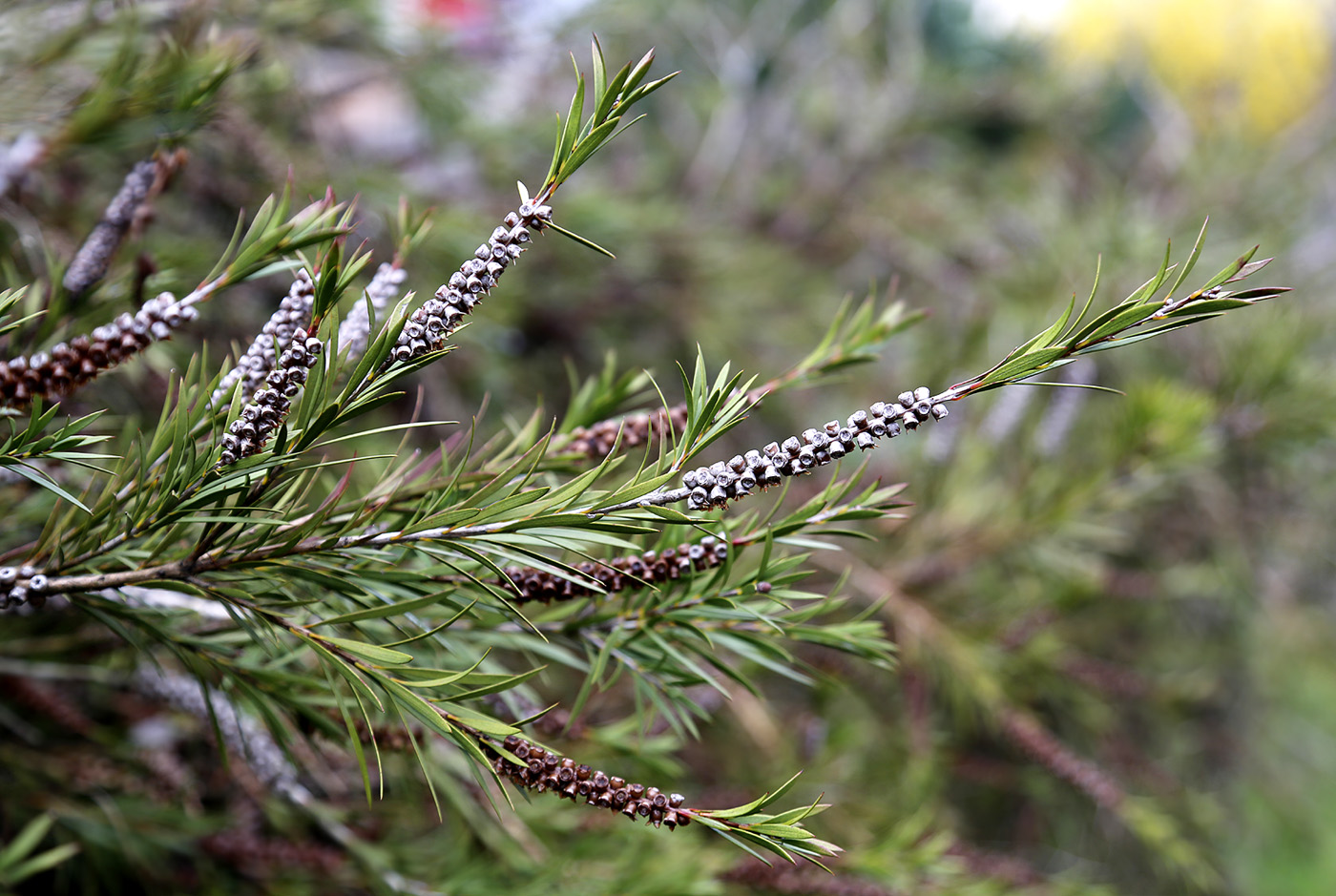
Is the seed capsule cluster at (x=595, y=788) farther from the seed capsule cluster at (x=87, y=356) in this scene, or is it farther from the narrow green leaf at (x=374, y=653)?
the seed capsule cluster at (x=87, y=356)

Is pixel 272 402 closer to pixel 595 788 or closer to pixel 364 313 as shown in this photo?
pixel 364 313

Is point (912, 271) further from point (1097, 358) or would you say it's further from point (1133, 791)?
point (1133, 791)

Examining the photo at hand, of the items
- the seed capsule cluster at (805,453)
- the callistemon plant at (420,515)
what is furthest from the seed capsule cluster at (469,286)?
the seed capsule cluster at (805,453)

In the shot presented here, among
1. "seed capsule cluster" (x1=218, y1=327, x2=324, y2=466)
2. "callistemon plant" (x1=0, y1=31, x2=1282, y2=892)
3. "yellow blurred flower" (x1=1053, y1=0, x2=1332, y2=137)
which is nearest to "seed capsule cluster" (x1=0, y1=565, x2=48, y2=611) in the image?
"callistemon plant" (x1=0, y1=31, x2=1282, y2=892)

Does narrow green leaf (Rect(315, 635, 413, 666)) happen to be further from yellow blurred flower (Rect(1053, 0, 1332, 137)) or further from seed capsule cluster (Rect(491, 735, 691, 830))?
yellow blurred flower (Rect(1053, 0, 1332, 137))

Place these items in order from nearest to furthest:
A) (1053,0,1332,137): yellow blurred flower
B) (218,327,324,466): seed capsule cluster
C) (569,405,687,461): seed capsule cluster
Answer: (218,327,324,466): seed capsule cluster → (569,405,687,461): seed capsule cluster → (1053,0,1332,137): yellow blurred flower
